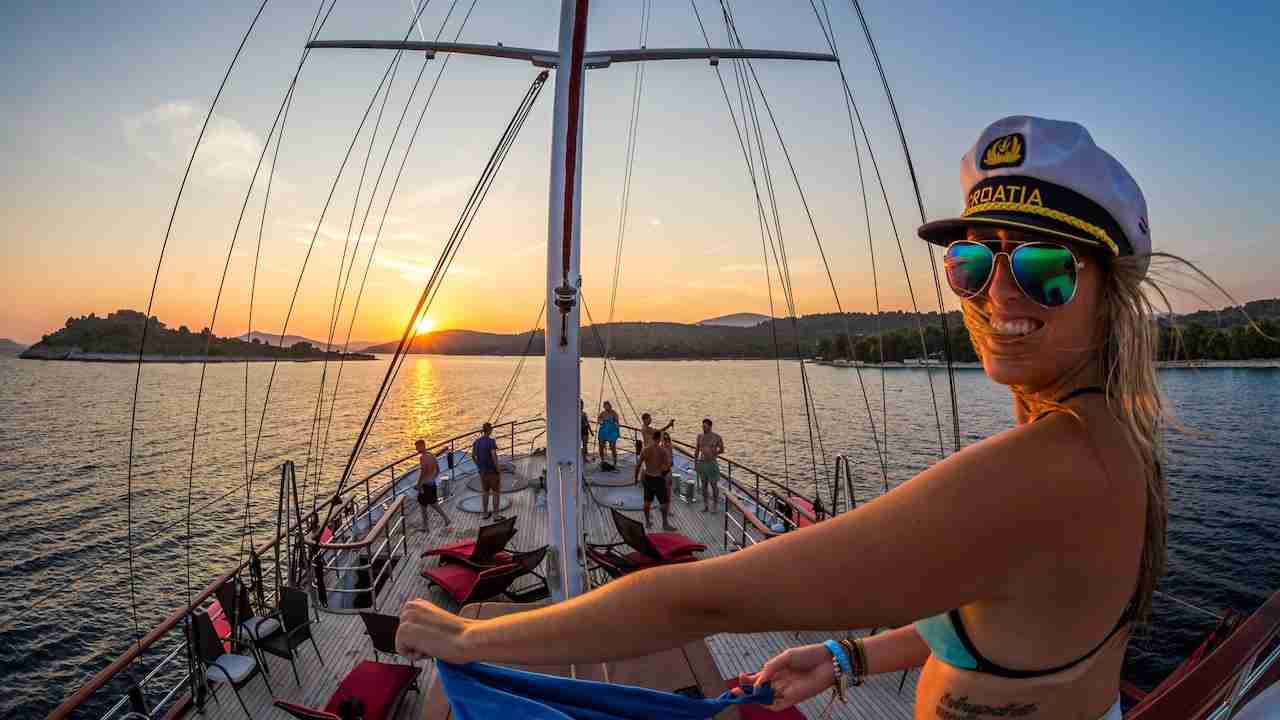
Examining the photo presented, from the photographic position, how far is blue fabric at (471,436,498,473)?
10.5 metres

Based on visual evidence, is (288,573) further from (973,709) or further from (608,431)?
(973,709)

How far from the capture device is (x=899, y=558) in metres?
0.68

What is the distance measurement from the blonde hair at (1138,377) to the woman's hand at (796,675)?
2.48 feet

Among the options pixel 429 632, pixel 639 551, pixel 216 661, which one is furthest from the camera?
pixel 639 551

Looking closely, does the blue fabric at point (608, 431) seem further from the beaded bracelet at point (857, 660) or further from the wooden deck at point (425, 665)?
the beaded bracelet at point (857, 660)

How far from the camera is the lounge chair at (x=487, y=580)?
6.94 m

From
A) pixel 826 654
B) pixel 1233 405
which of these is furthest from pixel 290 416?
pixel 1233 405

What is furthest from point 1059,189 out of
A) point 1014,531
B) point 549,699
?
point 549,699

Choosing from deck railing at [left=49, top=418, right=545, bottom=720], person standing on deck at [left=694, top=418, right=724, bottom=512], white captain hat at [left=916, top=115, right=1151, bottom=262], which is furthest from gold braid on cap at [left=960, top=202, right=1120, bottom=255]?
person standing on deck at [left=694, top=418, right=724, bottom=512]

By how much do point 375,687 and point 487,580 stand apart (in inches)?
81.8

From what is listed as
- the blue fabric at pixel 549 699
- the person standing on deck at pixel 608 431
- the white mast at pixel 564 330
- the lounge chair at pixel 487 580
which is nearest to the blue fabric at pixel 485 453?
the lounge chair at pixel 487 580

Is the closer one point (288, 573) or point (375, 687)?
point (375, 687)

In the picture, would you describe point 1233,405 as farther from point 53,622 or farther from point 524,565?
point 53,622

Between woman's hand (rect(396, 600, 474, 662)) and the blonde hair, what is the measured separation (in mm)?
1095
